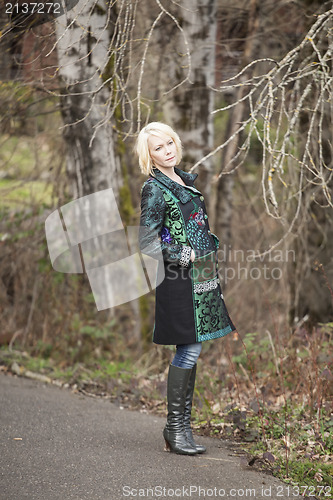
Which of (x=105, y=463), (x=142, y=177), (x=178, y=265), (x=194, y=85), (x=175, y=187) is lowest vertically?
(x=105, y=463)

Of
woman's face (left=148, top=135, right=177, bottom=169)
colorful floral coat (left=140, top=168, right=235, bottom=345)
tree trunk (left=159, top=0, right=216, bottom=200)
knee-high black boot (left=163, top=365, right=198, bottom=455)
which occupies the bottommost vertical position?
knee-high black boot (left=163, top=365, right=198, bottom=455)

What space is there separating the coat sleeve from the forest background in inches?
70.3

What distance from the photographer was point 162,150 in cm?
365

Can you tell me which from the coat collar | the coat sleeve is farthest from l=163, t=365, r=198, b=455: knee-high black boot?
the coat collar

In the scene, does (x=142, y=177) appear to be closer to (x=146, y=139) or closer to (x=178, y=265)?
(x=146, y=139)

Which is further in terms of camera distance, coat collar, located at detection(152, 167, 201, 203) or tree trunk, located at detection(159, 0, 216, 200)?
tree trunk, located at detection(159, 0, 216, 200)

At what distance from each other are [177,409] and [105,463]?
0.53 meters

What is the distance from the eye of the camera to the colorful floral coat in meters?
3.54

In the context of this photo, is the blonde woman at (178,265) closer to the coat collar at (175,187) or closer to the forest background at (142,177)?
the coat collar at (175,187)

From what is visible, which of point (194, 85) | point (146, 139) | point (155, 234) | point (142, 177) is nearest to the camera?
point (155, 234)

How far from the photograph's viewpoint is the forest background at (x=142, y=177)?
210 inches

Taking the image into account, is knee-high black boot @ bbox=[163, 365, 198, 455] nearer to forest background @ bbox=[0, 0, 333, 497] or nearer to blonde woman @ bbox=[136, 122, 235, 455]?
blonde woman @ bbox=[136, 122, 235, 455]

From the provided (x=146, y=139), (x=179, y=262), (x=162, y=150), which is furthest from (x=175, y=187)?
(x=179, y=262)

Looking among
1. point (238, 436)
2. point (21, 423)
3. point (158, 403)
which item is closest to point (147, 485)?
point (238, 436)
